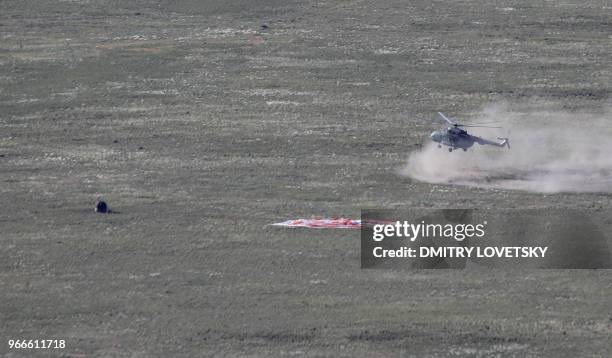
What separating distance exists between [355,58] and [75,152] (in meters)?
25.8

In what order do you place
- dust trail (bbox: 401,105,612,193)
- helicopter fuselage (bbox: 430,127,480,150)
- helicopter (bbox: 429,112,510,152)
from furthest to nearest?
helicopter fuselage (bbox: 430,127,480,150)
helicopter (bbox: 429,112,510,152)
dust trail (bbox: 401,105,612,193)

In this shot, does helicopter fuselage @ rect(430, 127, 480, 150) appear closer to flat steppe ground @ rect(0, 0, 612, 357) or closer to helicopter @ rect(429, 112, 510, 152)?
helicopter @ rect(429, 112, 510, 152)

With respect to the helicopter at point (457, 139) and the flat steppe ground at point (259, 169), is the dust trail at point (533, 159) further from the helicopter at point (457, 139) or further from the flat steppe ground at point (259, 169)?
the flat steppe ground at point (259, 169)

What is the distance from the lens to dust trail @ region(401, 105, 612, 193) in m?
61.1

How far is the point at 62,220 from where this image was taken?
56969mm

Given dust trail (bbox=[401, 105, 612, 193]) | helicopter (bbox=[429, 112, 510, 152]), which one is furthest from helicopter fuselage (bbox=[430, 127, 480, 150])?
dust trail (bbox=[401, 105, 612, 193])

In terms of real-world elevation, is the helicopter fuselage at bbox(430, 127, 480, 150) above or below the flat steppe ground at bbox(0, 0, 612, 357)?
above

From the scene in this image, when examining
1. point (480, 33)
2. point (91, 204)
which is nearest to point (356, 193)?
point (91, 204)

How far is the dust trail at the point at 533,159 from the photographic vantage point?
61094mm

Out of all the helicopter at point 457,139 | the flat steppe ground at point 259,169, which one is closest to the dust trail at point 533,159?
the helicopter at point 457,139

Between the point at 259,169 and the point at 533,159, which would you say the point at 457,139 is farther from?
the point at 259,169

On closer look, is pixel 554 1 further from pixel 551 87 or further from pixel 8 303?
pixel 8 303

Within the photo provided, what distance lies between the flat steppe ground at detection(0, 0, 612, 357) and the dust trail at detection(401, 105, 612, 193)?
5.68ft

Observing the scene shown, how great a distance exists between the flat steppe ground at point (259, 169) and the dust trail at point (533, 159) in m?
1.73
